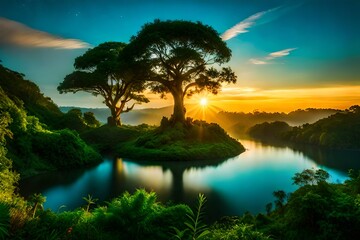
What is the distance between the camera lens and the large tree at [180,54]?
33.1 m

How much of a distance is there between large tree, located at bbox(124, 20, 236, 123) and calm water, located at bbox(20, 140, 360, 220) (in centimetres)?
1335

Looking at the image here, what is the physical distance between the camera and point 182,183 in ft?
60.8

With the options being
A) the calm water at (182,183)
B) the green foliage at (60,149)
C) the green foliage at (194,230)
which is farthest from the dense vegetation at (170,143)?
the green foliage at (194,230)

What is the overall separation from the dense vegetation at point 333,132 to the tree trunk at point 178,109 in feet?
89.5

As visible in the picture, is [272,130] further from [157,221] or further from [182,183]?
[157,221]

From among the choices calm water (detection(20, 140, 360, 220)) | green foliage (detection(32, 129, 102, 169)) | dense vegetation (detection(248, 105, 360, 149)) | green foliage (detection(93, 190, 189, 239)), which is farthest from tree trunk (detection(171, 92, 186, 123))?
green foliage (detection(93, 190, 189, 239))

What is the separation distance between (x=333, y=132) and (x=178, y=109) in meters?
30.8

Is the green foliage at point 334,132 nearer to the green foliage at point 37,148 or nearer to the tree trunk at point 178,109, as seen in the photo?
the tree trunk at point 178,109

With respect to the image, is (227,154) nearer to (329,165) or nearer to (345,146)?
→ (329,165)

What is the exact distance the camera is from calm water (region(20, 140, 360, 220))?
14.5 metres

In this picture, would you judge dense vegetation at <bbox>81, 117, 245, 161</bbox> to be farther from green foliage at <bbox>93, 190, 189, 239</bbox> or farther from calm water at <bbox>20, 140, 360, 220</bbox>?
green foliage at <bbox>93, 190, 189, 239</bbox>

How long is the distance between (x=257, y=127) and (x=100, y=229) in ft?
256

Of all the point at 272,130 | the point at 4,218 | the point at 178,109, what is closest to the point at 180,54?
the point at 178,109

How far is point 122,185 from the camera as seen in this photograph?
17.7m
